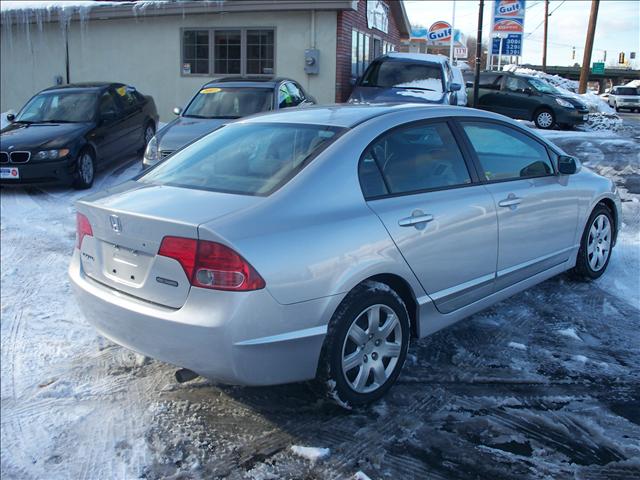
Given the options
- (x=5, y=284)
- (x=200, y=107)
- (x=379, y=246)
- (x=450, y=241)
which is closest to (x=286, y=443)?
(x=379, y=246)

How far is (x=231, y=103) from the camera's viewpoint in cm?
973

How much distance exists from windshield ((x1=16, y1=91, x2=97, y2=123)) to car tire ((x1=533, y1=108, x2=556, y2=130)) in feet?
40.8

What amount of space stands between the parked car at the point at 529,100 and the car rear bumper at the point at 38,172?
531 inches

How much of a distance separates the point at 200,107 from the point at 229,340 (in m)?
7.55

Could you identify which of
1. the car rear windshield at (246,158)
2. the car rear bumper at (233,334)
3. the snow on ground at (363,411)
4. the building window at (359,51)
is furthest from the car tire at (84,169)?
the building window at (359,51)

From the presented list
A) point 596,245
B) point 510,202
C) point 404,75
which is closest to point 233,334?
point 510,202

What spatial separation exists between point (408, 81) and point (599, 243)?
8370 millimetres

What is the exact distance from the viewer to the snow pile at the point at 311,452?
3014 millimetres

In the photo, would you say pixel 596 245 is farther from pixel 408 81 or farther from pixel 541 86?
pixel 541 86

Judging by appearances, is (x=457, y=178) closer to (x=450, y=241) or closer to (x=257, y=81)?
(x=450, y=241)

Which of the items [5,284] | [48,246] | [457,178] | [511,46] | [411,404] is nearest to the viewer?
[411,404]

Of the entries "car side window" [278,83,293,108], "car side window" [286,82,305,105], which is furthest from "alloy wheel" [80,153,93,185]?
"car side window" [286,82,305,105]

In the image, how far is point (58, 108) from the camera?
1032 centimetres

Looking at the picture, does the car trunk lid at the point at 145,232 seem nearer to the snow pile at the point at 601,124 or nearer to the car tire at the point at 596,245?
the car tire at the point at 596,245
